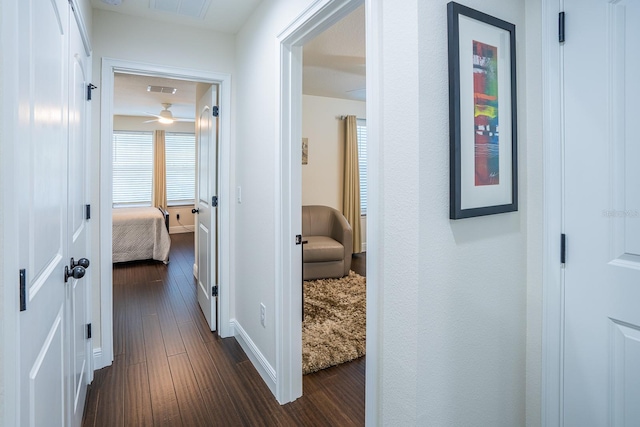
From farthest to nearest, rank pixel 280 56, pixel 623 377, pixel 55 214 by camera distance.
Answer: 1. pixel 280 56
2. pixel 55 214
3. pixel 623 377

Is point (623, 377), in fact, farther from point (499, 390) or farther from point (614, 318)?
point (499, 390)

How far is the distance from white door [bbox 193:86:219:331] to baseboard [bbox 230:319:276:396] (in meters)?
0.30

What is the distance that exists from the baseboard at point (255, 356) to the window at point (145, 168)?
5.98 m

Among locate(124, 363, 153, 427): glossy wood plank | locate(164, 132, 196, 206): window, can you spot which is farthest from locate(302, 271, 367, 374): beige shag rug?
locate(164, 132, 196, 206): window

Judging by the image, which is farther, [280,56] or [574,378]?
[280,56]

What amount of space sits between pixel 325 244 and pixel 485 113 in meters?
3.50

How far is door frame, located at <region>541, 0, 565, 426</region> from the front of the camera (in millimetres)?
1282

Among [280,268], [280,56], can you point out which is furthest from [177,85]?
[280,268]

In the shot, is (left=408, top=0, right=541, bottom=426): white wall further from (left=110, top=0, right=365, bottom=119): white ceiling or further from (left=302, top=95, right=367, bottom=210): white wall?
(left=302, top=95, right=367, bottom=210): white wall

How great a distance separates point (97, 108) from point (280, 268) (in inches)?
68.4

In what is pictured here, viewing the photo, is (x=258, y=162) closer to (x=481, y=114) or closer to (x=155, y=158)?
(x=481, y=114)

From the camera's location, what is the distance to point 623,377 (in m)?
1.16

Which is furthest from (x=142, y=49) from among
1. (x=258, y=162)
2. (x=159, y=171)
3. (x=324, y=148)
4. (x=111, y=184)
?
(x=159, y=171)

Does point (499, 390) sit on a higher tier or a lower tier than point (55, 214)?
lower
